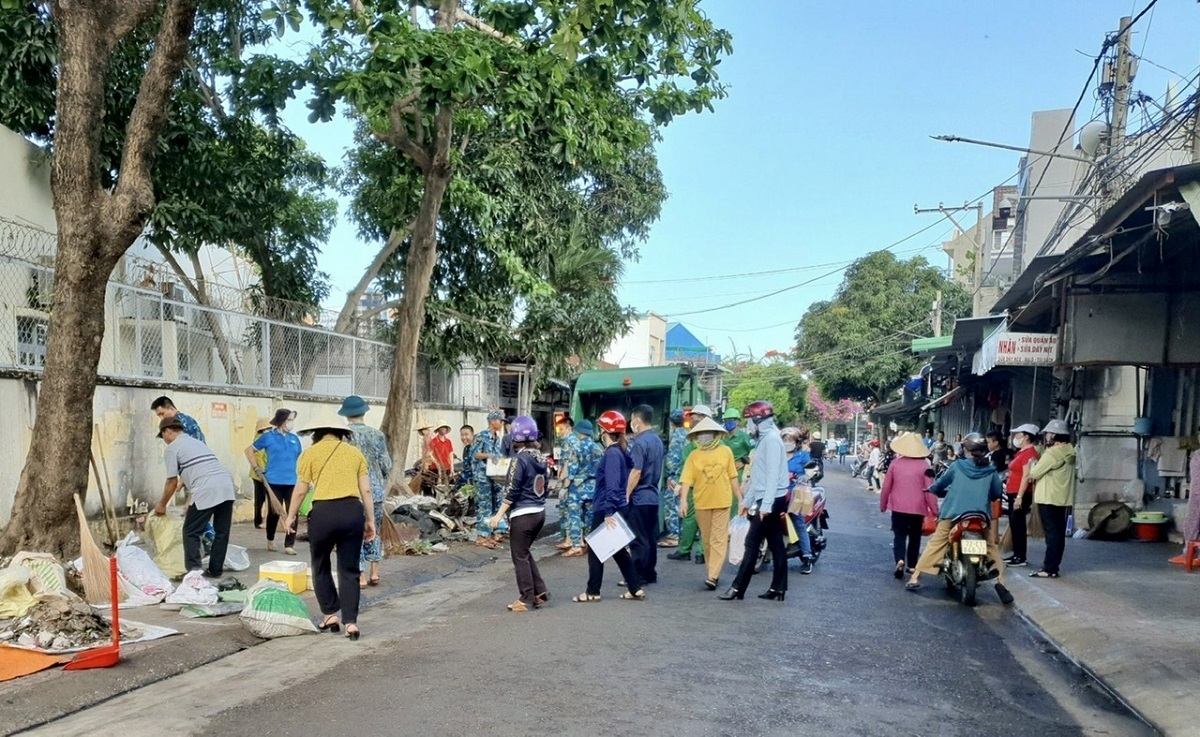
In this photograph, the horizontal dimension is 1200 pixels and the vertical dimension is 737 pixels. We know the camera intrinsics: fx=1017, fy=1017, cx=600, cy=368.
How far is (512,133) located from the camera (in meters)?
17.1

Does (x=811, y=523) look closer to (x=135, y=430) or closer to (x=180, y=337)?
(x=135, y=430)

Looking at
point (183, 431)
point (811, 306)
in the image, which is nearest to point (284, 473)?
point (183, 431)

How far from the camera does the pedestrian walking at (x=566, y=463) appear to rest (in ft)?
38.9

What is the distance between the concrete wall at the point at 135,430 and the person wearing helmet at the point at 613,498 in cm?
487

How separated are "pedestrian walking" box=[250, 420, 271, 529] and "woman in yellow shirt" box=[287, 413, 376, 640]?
14.5ft

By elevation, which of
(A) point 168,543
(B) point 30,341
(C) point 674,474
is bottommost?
(A) point 168,543

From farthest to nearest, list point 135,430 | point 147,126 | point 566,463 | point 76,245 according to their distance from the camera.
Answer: point 566,463 < point 135,430 < point 147,126 < point 76,245

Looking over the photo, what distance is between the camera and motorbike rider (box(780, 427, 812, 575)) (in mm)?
11219

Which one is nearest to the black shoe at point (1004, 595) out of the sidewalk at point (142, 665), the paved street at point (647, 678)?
the paved street at point (647, 678)

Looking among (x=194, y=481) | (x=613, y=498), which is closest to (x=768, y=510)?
(x=613, y=498)

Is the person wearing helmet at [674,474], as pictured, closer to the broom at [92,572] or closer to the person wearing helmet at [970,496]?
the person wearing helmet at [970,496]

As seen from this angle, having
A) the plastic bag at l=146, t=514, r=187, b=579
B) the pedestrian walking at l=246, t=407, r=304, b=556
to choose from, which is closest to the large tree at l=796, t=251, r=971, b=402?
the pedestrian walking at l=246, t=407, r=304, b=556

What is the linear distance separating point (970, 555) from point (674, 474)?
3.93 meters

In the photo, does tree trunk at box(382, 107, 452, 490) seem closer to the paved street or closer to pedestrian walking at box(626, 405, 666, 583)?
pedestrian walking at box(626, 405, 666, 583)
